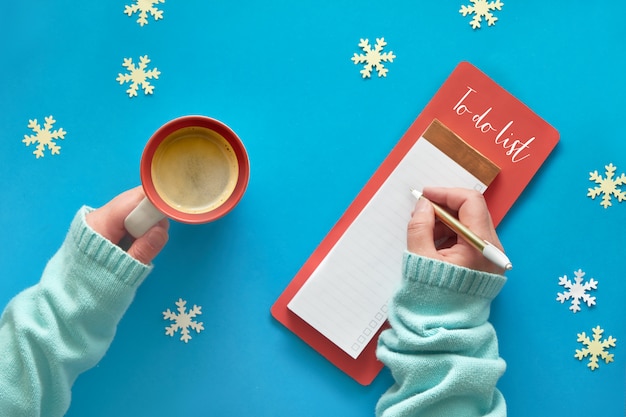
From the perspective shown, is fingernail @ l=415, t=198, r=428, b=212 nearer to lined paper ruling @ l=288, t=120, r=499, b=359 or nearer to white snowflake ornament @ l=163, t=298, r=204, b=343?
lined paper ruling @ l=288, t=120, r=499, b=359

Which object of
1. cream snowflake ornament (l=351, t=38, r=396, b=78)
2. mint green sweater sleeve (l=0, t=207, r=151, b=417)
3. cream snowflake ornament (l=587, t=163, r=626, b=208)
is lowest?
mint green sweater sleeve (l=0, t=207, r=151, b=417)

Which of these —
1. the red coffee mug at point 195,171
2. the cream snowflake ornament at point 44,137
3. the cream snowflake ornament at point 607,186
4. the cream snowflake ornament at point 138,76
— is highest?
the cream snowflake ornament at point 607,186

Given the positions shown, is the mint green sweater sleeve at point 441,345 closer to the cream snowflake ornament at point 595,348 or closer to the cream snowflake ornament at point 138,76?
the cream snowflake ornament at point 595,348

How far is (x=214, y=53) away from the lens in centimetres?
111

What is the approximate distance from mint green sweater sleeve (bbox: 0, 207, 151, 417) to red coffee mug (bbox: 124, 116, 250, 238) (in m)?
0.07

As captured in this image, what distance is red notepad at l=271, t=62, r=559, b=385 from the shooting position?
109cm

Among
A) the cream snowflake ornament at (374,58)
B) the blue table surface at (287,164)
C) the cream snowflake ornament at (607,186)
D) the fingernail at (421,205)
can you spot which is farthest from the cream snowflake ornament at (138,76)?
the cream snowflake ornament at (607,186)

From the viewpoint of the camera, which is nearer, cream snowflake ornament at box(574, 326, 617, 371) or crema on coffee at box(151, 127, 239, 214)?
crema on coffee at box(151, 127, 239, 214)

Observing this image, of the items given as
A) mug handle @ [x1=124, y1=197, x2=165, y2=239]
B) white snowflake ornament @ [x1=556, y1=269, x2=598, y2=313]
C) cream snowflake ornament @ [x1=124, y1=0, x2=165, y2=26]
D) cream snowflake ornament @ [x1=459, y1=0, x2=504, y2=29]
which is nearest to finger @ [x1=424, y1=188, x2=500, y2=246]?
white snowflake ornament @ [x1=556, y1=269, x2=598, y2=313]

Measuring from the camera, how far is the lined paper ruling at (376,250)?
1.08 meters

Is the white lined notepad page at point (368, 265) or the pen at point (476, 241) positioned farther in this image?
the white lined notepad page at point (368, 265)

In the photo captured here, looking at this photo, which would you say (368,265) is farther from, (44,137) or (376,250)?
(44,137)

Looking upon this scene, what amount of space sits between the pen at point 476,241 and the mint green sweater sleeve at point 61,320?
0.50m

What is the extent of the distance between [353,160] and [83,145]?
50cm
